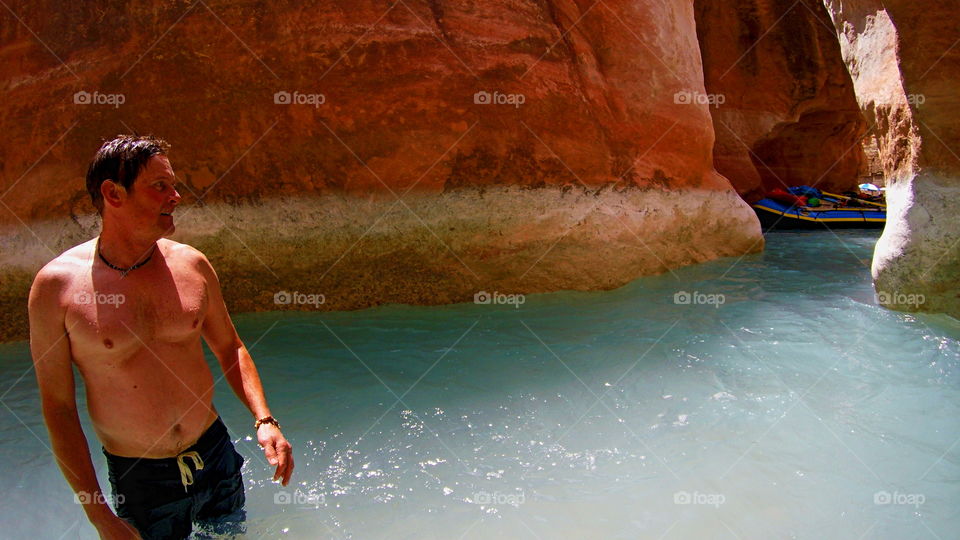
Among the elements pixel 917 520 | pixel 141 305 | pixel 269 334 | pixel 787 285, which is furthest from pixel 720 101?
pixel 141 305

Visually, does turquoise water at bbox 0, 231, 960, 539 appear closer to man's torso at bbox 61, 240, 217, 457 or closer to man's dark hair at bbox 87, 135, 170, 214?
man's torso at bbox 61, 240, 217, 457

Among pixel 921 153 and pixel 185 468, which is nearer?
pixel 185 468

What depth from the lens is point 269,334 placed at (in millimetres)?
4602

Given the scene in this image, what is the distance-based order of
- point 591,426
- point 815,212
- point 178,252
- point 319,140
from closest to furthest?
point 178,252 < point 591,426 < point 319,140 < point 815,212

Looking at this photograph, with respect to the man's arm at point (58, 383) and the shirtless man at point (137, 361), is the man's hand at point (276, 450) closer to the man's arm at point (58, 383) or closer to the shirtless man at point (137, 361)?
the shirtless man at point (137, 361)

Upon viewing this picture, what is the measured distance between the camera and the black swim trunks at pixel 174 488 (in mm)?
1803

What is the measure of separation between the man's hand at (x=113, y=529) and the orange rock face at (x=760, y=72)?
11971 mm

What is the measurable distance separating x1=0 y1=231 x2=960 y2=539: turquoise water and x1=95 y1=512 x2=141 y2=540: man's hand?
0.71 meters

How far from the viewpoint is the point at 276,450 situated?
1.83m

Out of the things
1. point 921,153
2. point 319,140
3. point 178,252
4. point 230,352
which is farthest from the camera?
point 319,140

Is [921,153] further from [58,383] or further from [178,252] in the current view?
[58,383]

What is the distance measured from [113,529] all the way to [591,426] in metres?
2.03

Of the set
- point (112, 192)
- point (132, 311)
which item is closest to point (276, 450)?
point (132, 311)

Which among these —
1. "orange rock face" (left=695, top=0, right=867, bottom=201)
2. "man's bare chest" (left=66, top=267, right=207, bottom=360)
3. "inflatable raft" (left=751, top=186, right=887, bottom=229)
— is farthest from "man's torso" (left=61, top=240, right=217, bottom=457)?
"orange rock face" (left=695, top=0, right=867, bottom=201)
